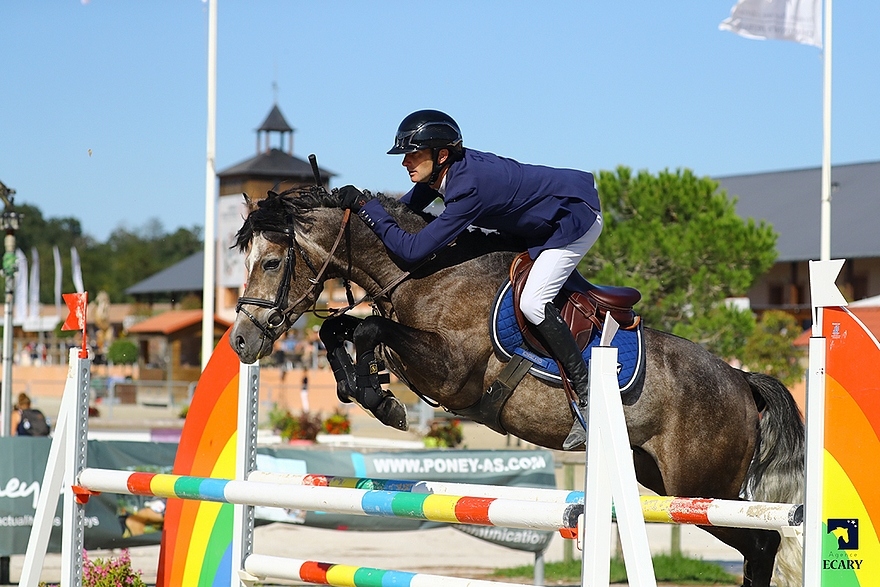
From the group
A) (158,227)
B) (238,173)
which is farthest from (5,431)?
(158,227)

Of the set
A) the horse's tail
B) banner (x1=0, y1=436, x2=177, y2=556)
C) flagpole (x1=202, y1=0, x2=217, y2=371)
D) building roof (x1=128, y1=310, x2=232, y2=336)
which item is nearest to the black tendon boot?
the horse's tail

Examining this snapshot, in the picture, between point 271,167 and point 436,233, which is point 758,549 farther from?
point 271,167

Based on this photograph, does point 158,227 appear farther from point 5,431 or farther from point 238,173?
point 5,431

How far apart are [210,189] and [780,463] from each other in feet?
29.1

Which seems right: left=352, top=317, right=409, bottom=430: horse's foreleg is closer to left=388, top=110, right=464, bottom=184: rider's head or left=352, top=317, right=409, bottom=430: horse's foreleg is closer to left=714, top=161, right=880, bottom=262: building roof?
left=388, top=110, right=464, bottom=184: rider's head

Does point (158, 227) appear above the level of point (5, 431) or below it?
above

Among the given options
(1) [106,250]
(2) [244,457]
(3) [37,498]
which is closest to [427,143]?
(2) [244,457]

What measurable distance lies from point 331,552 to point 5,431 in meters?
5.06

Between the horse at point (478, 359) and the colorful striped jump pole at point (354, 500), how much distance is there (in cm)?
49

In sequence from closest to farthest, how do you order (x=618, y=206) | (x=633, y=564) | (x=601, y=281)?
(x=633, y=564)
(x=601, y=281)
(x=618, y=206)

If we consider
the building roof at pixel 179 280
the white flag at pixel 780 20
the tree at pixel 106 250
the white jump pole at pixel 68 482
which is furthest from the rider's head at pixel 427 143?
the tree at pixel 106 250

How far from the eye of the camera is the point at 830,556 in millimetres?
2957

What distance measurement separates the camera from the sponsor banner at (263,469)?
314 inches

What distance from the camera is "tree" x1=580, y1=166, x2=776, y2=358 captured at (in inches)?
771
